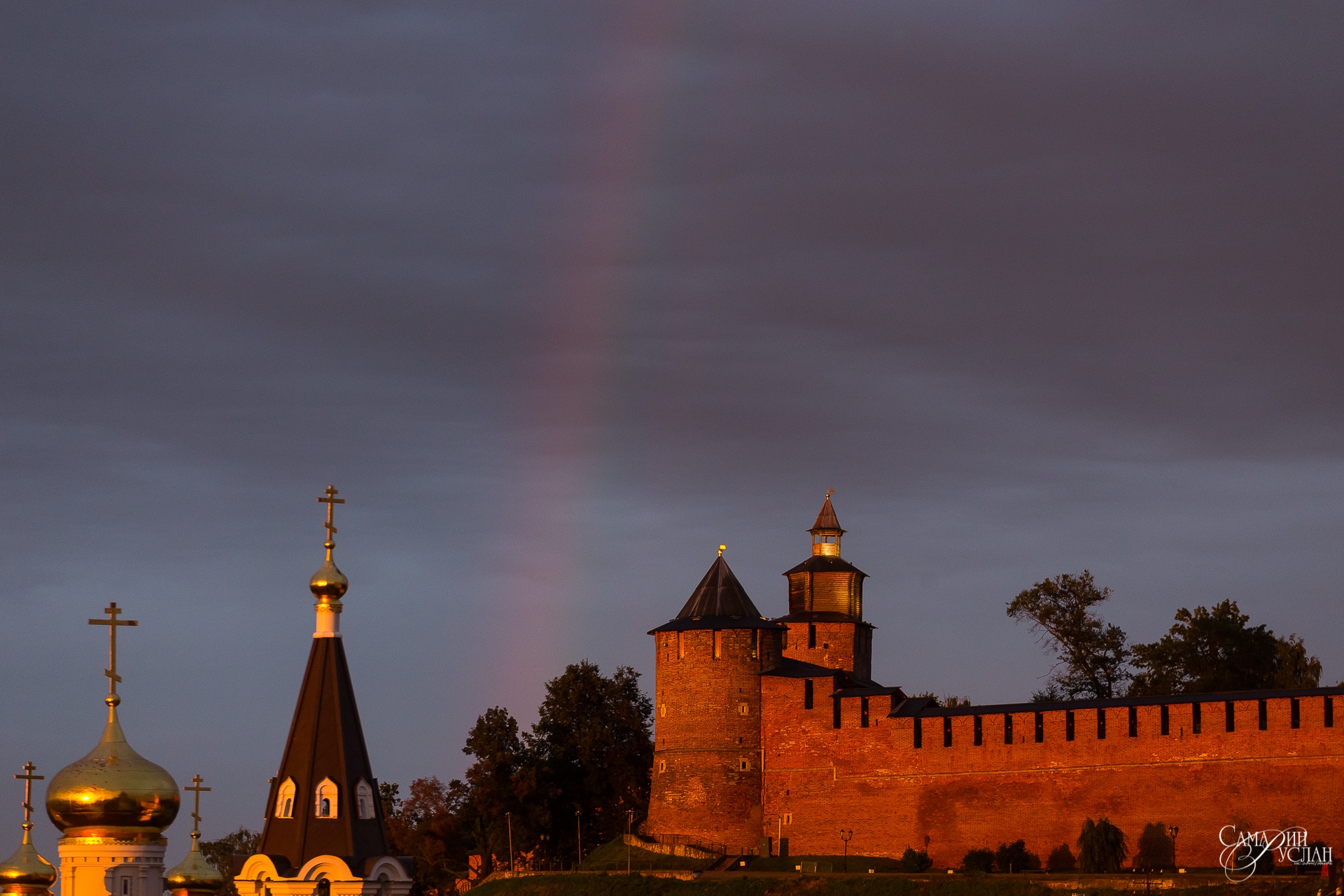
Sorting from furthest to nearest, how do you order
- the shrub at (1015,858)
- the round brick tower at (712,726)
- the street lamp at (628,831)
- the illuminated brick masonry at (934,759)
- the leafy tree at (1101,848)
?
the round brick tower at (712,726) < the street lamp at (628,831) < the shrub at (1015,858) < the illuminated brick masonry at (934,759) < the leafy tree at (1101,848)

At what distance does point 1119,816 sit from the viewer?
58312mm

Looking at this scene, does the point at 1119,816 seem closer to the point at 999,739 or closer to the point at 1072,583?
the point at 999,739

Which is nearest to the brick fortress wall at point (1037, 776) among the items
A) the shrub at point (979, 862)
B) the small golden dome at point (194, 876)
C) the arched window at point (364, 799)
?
the shrub at point (979, 862)

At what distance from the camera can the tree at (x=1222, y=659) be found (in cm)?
7088

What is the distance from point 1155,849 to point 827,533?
59.9 feet

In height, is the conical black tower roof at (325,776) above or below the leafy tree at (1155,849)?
above

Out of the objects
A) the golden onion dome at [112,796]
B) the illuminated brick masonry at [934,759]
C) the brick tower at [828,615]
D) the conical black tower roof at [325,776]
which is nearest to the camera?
the conical black tower roof at [325,776]

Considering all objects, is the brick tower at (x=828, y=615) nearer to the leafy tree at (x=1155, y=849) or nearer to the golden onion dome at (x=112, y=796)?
the leafy tree at (x=1155, y=849)

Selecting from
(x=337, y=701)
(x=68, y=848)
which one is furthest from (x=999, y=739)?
(x=337, y=701)

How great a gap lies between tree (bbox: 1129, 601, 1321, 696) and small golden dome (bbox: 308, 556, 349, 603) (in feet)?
150

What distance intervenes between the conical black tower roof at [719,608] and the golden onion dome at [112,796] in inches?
1170

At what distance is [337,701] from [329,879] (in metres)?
2.35

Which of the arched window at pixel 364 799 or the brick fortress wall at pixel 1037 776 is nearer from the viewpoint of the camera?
the arched window at pixel 364 799

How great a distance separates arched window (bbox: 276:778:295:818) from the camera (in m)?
28.6
